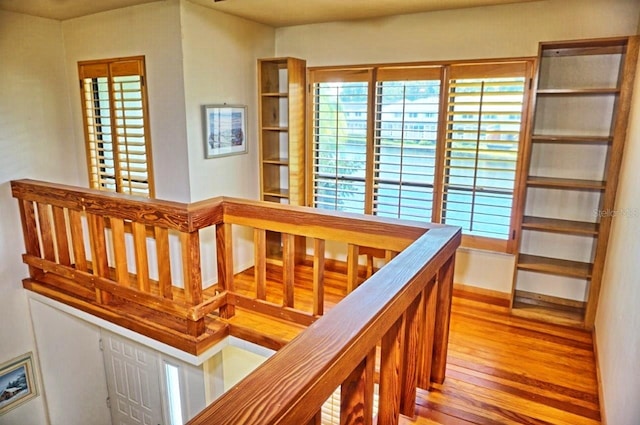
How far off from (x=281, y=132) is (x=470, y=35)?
1.91m

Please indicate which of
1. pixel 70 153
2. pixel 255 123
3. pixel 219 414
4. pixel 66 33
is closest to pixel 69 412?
pixel 70 153

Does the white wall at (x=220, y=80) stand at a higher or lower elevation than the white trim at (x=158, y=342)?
higher

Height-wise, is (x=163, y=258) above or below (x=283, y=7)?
below

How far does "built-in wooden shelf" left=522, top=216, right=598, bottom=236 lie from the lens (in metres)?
3.09

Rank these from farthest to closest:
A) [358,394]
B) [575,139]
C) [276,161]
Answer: [276,161] → [575,139] → [358,394]

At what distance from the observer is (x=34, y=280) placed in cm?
344

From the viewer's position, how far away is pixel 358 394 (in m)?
1.13

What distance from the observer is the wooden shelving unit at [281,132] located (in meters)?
3.97

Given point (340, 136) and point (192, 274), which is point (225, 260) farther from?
point (340, 136)

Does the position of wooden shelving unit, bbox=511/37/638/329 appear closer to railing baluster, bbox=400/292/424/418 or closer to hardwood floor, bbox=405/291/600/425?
hardwood floor, bbox=405/291/600/425

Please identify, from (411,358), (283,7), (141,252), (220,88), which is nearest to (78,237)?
(141,252)

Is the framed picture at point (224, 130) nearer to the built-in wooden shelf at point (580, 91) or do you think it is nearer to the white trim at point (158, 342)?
the white trim at point (158, 342)

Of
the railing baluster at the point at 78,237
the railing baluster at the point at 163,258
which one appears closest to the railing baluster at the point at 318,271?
the railing baluster at the point at 163,258

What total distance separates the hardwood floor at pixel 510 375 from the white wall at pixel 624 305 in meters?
0.14
